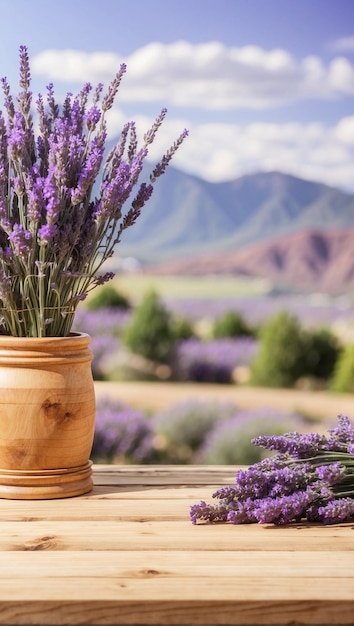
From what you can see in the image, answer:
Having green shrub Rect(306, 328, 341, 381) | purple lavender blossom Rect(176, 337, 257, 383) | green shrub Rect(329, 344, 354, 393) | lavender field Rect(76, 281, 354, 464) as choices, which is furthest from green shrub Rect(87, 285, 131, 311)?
green shrub Rect(329, 344, 354, 393)

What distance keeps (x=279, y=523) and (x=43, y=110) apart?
2.90 feet

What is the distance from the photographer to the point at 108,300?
10.4m

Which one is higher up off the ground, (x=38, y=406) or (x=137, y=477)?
(x=38, y=406)

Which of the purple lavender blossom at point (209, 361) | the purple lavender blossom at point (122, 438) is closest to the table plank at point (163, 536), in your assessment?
the purple lavender blossom at point (122, 438)

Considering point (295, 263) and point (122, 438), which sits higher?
point (295, 263)

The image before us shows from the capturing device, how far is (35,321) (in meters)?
1.56

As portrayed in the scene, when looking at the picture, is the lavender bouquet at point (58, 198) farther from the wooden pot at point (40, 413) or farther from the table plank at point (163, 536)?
the table plank at point (163, 536)

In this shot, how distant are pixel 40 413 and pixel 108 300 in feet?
29.1

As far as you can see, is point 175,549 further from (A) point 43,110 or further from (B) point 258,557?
(A) point 43,110

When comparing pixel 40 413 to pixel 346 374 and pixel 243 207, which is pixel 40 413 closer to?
pixel 346 374

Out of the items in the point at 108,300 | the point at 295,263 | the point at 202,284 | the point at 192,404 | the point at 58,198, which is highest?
the point at 295,263

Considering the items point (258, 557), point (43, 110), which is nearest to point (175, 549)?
point (258, 557)

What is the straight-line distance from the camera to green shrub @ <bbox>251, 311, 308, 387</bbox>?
27.5 feet

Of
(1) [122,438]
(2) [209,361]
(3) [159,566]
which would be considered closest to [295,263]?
(2) [209,361]
